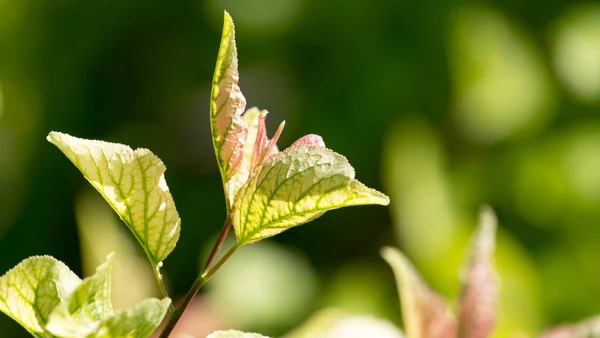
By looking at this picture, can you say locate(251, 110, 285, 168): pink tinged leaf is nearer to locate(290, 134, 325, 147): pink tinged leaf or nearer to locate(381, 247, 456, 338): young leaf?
locate(290, 134, 325, 147): pink tinged leaf

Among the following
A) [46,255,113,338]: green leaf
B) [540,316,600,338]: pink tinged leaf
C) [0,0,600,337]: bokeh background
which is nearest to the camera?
[46,255,113,338]: green leaf

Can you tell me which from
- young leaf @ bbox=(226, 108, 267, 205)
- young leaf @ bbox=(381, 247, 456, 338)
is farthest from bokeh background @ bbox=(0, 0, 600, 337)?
young leaf @ bbox=(226, 108, 267, 205)

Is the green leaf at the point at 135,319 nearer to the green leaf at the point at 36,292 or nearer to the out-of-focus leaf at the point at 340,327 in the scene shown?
the green leaf at the point at 36,292

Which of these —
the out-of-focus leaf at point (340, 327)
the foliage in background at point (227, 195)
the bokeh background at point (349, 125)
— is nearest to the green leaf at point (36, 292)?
the foliage in background at point (227, 195)

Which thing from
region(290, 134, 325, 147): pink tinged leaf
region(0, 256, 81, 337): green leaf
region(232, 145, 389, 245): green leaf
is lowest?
region(0, 256, 81, 337): green leaf

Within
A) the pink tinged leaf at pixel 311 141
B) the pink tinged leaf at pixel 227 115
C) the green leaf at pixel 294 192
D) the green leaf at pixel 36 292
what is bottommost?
the green leaf at pixel 36 292

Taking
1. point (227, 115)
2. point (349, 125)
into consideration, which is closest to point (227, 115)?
point (227, 115)

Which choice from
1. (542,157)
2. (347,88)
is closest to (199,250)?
(347,88)
